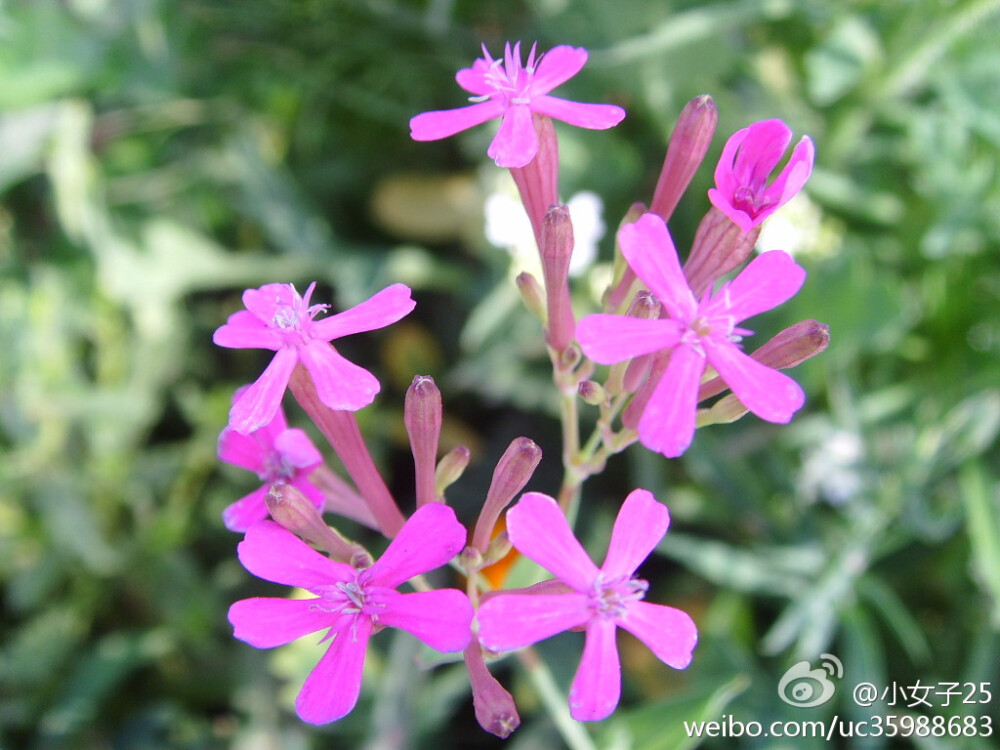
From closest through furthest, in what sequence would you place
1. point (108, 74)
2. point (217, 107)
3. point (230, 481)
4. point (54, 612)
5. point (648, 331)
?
point (648, 331), point (54, 612), point (108, 74), point (230, 481), point (217, 107)

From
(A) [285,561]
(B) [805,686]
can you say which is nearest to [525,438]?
(A) [285,561]

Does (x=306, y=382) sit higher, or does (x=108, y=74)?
(x=108, y=74)

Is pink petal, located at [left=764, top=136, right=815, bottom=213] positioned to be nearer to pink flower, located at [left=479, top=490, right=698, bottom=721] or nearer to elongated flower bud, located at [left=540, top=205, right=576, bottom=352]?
elongated flower bud, located at [left=540, top=205, right=576, bottom=352]

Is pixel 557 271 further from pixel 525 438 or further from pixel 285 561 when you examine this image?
pixel 285 561

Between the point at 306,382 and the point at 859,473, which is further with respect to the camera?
the point at 859,473

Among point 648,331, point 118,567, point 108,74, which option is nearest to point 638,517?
point 648,331

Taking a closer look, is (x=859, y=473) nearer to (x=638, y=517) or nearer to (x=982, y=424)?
(x=982, y=424)

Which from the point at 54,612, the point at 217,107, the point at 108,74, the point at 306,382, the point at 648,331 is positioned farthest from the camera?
the point at 217,107
